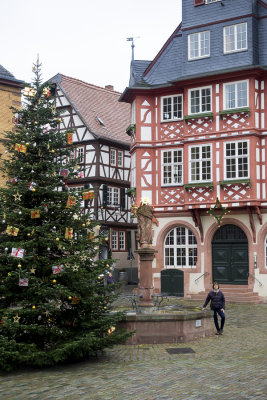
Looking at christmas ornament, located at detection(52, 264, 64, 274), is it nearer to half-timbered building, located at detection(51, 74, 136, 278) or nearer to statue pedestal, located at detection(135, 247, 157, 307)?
statue pedestal, located at detection(135, 247, 157, 307)

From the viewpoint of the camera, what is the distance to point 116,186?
39906 millimetres

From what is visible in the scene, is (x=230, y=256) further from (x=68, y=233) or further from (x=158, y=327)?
(x=68, y=233)

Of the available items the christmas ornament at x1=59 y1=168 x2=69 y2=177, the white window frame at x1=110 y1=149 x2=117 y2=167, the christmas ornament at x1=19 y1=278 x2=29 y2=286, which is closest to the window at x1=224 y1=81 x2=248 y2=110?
the white window frame at x1=110 y1=149 x2=117 y2=167

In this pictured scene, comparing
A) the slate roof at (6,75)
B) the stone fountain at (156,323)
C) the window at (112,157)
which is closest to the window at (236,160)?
the stone fountain at (156,323)

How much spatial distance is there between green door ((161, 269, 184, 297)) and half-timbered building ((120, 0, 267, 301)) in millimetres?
49

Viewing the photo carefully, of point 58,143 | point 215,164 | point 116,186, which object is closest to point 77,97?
point 116,186

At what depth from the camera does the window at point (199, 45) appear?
2762cm

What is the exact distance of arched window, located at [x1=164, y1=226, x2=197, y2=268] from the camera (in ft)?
90.0

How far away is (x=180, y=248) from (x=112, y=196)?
498 inches

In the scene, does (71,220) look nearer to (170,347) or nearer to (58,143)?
(58,143)

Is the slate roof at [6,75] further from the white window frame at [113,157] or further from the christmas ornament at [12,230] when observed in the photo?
the christmas ornament at [12,230]

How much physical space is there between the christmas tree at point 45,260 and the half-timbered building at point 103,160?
24.6 metres

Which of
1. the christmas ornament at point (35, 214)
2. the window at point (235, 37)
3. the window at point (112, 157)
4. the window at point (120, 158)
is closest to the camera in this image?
the christmas ornament at point (35, 214)

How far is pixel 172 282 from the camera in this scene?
1083 inches
